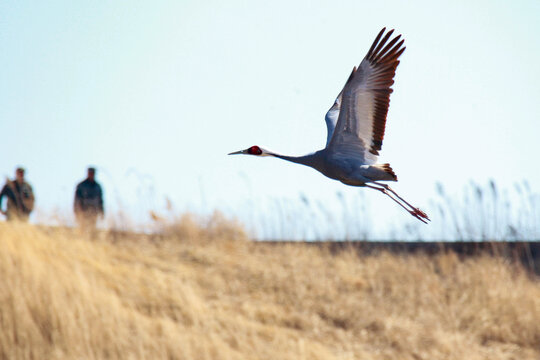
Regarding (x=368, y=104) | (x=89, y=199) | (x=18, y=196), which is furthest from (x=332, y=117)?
(x=18, y=196)

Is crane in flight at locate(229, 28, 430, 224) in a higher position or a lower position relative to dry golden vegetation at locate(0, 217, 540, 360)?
higher

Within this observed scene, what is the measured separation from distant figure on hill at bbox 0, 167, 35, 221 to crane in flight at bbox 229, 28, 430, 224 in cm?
1155

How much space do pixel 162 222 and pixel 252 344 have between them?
433 cm

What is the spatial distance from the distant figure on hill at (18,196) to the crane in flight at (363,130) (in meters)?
11.6

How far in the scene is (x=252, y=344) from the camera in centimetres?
1736

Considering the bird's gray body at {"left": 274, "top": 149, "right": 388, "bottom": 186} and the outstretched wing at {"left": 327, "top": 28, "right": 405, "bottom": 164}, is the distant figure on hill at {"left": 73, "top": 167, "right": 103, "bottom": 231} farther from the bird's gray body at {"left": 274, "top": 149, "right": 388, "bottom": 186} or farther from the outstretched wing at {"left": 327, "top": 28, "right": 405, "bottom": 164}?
the bird's gray body at {"left": 274, "top": 149, "right": 388, "bottom": 186}

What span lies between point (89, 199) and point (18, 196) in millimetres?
1306

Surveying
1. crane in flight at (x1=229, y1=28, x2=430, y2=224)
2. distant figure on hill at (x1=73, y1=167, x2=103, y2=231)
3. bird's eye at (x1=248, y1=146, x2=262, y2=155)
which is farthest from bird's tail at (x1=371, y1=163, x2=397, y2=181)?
distant figure on hill at (x1=73, y1=167, x2=103, y2=231)

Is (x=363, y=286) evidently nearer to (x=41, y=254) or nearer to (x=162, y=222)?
(x=162, y=222)

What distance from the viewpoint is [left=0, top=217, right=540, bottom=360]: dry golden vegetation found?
57.6 ft

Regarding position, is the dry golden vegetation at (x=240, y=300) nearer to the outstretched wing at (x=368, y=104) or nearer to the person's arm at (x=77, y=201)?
the person's arm at (x=77, y=201)

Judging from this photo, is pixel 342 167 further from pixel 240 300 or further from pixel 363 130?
pixel 240 300

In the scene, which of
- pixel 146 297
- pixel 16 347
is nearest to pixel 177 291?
pixel 146 297

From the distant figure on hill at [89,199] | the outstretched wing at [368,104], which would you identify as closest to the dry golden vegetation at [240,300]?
the distant figure on hill at [89,199]
